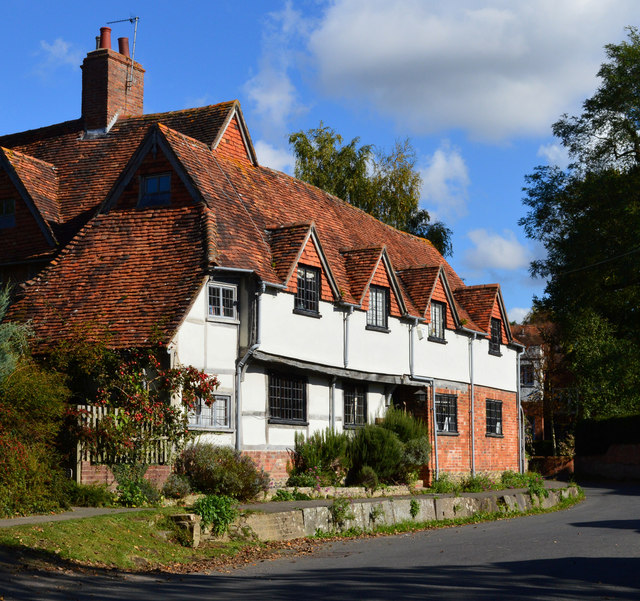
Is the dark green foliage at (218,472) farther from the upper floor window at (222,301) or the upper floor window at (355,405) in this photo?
the upper floor window at (355,405)

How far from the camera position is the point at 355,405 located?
27047 millimetres

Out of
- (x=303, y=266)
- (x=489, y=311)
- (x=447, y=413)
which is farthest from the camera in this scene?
(x=489, y=311)

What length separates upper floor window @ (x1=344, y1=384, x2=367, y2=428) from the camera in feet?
87.3

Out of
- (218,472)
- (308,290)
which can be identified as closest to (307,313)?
(308,290)

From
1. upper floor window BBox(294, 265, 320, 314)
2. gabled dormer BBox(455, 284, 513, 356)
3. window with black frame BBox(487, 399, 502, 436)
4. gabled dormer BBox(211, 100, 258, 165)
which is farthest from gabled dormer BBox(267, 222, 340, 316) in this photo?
window with black frame BBox(487, 399, 502, 436)

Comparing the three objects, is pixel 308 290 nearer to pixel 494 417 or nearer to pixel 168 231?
pixel 168 231

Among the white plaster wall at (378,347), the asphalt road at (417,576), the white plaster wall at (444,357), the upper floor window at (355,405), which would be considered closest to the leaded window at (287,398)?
the white plaster wall at (378,347)

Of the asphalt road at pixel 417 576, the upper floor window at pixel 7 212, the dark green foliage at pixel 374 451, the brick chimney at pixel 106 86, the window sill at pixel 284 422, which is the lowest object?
the asphalt road at pixel 417 576

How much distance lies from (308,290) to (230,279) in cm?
293

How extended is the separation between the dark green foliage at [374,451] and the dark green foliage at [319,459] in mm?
436

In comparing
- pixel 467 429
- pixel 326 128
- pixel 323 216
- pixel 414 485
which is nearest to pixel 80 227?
pixel 323 216

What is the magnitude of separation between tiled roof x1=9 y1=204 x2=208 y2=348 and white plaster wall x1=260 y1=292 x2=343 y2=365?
228cm

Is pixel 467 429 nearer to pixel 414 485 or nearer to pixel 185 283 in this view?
pixel 414 485

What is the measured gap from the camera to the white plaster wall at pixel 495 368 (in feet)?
109
